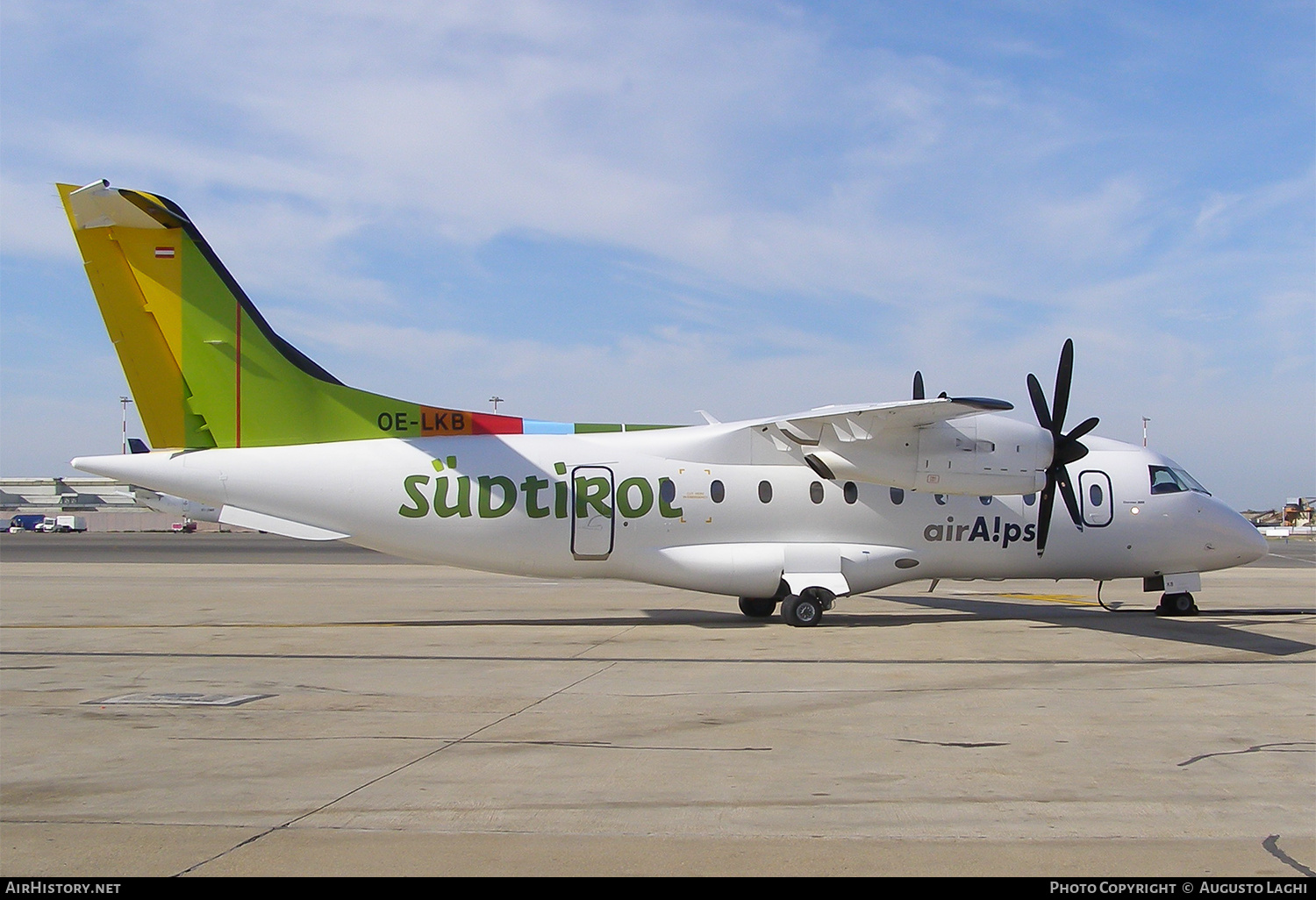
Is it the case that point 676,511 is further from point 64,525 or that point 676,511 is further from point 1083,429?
point 64,525

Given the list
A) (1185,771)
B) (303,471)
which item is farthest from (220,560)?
(1185,771)

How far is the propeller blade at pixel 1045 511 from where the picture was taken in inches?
747

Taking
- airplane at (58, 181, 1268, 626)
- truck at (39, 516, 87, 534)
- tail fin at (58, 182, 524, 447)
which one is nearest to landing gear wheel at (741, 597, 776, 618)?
airplane at (58, 181, 1268, 626)

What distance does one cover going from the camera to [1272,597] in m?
26.6

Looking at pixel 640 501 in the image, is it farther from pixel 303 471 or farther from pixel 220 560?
pixel 220 560

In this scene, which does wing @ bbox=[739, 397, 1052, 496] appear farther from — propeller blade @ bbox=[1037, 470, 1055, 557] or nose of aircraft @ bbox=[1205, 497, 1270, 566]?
nose of aircraft @ bbox=[1205, 497, 1270, 566]

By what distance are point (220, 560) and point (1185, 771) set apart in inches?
1609

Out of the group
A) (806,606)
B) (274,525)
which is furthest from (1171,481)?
(274,525)


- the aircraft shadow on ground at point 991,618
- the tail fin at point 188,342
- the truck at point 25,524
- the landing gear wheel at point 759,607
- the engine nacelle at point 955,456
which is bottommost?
the aircraft shadow on ground at point 991,618

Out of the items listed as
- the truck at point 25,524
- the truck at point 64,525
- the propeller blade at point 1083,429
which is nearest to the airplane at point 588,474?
the propeller blade at point 1083,429

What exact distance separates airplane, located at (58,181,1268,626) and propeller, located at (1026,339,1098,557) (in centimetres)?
Answer: 4

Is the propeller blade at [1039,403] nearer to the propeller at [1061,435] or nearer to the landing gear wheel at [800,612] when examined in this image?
the propeller at [1061,435]

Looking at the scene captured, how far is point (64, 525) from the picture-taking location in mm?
89562

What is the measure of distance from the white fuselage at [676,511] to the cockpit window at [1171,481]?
0.19m
